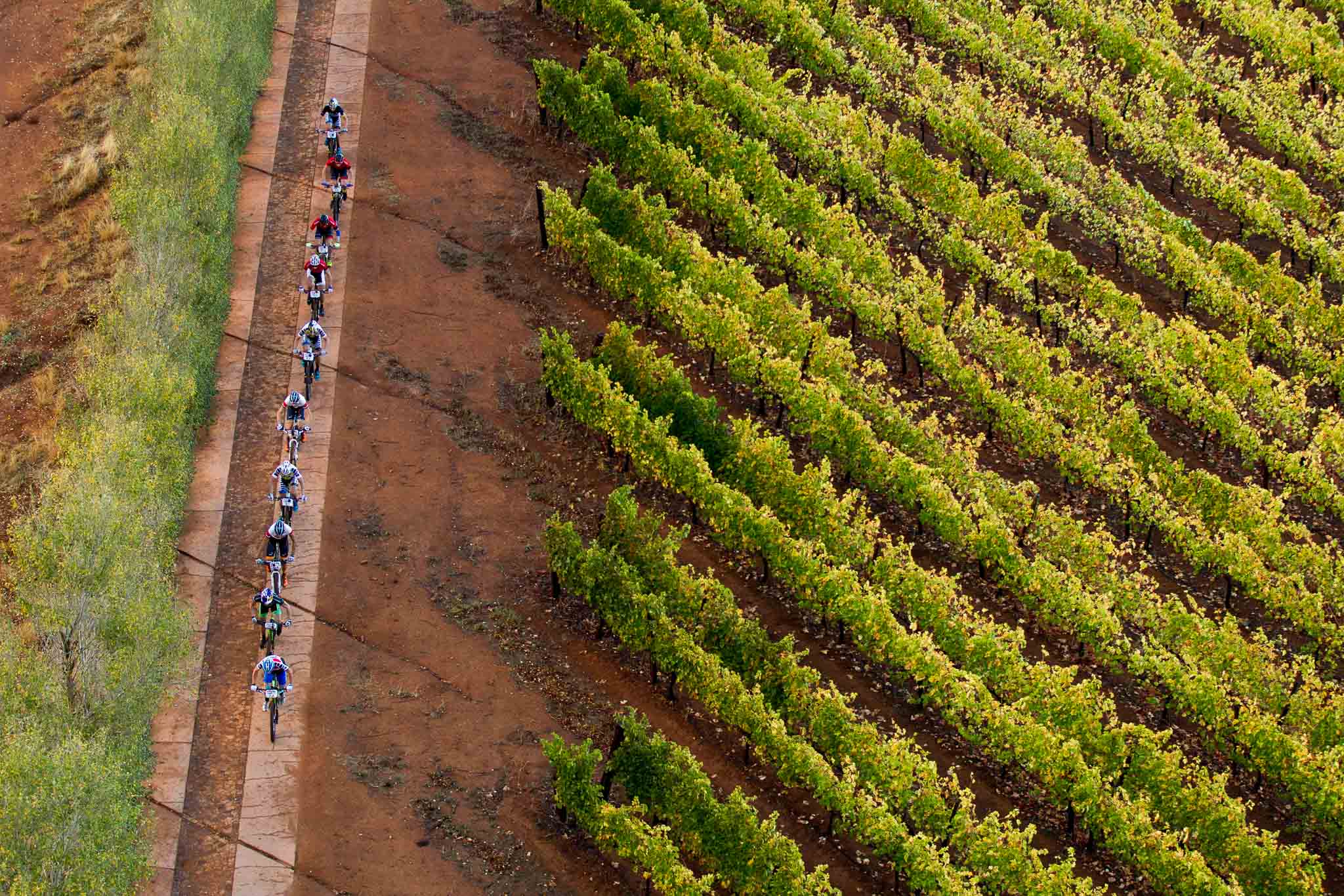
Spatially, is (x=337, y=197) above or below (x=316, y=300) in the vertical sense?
above

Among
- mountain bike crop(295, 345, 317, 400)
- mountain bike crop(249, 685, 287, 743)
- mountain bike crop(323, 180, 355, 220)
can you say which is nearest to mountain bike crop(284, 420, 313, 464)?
mountain bike crop(295, 345, 317, 400)

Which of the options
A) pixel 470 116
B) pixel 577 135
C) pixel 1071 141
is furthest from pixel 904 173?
pixel 470 116

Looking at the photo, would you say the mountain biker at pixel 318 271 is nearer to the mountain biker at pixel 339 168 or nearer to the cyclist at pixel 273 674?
the mountain biker at pixel 339 168

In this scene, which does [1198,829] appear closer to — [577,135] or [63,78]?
[577,135]

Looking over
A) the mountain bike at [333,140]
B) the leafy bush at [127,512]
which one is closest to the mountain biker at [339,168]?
the mountain bike at [333,140]

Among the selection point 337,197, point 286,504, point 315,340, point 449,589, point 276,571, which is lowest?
point 276,571

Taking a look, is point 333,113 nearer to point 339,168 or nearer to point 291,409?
point 339,168

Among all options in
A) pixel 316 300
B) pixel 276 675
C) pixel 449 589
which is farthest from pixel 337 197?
pixel 276 675
